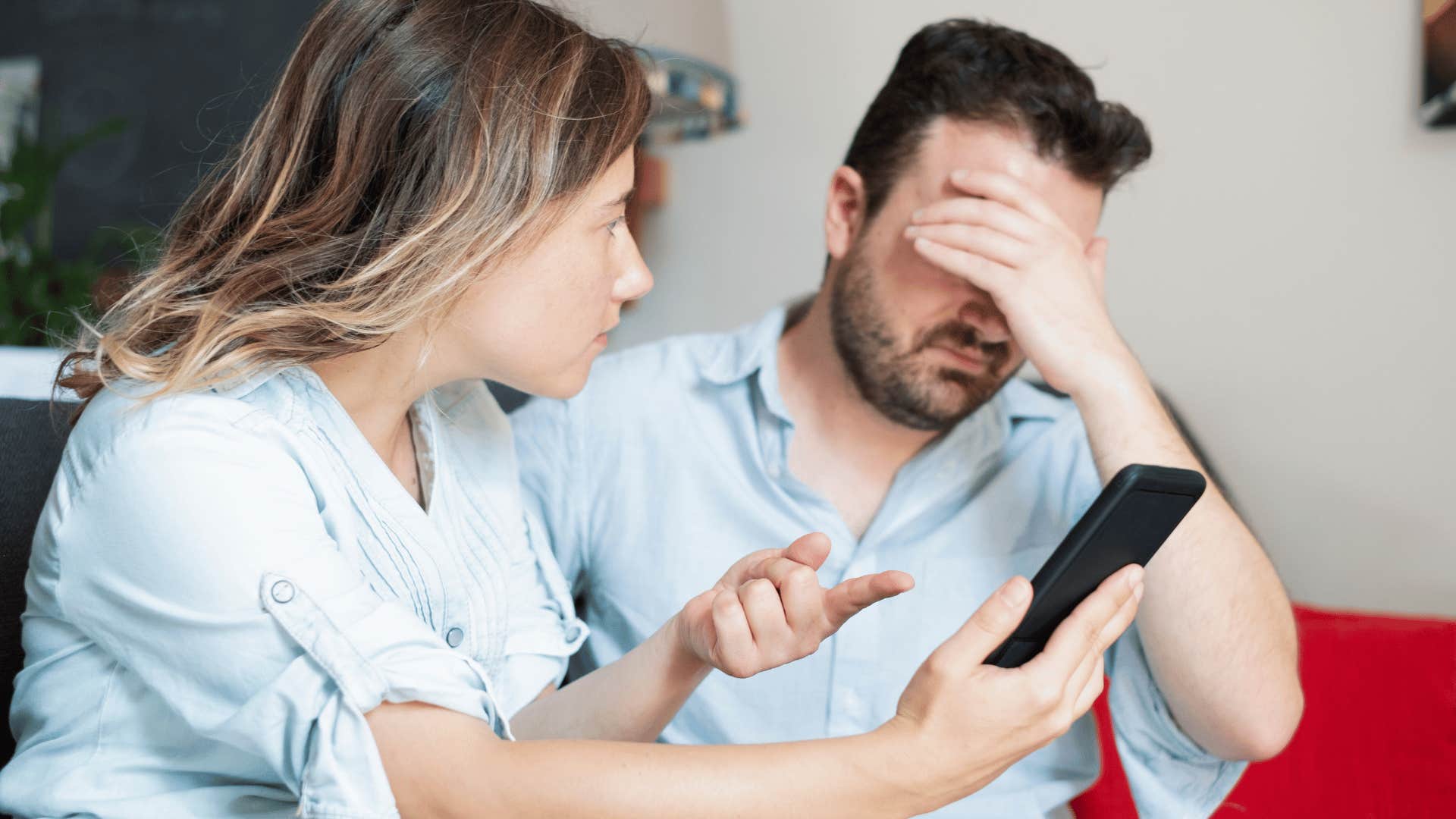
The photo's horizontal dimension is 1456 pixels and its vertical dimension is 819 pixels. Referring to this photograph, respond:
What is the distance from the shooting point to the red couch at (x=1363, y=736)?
1206mm

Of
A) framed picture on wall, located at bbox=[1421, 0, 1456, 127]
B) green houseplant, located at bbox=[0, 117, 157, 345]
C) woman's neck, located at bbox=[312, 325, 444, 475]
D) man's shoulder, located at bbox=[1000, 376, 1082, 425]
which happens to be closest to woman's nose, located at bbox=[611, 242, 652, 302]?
woman's neck, located at bbox=[312, 325, 444, 475]

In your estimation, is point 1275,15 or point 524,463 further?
point 1275,15

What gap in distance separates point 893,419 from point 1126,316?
88 centimetres

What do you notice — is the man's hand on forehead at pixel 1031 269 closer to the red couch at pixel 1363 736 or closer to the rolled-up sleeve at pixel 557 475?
the rolled-up sleeve at pixel 557 475

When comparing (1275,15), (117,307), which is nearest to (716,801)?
(117,307)

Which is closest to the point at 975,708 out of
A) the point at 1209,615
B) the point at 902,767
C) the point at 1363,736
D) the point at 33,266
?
→ the point at 902,767

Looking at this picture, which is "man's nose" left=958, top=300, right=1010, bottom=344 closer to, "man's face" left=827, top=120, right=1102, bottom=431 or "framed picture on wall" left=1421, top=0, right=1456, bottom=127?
"man's face" left=827, top=120, right=1102, bottom=431

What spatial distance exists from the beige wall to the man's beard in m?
0.74

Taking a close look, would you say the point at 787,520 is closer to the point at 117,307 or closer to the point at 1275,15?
the point at 117,307

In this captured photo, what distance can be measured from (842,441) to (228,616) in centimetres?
73

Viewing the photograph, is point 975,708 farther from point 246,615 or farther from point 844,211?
point 844,211

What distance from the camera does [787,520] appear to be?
1.14 meters

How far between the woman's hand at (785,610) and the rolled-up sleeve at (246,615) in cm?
17

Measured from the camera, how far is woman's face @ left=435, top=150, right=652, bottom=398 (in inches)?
32.0
